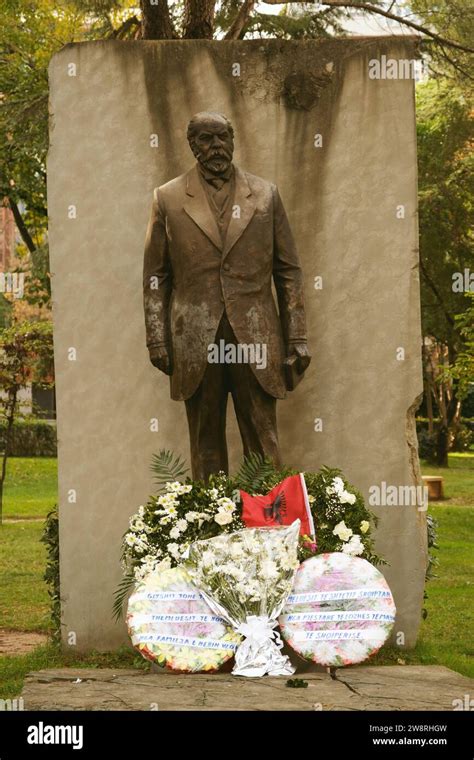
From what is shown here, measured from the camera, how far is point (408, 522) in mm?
8312

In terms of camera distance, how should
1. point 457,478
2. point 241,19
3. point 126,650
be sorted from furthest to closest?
point 457,478 < point 241,19 < point 126,650

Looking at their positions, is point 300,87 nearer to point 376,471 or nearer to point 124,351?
point 124,351

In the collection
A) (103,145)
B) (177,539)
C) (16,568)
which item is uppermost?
(103,145)

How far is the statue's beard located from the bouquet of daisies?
2139 millimetres

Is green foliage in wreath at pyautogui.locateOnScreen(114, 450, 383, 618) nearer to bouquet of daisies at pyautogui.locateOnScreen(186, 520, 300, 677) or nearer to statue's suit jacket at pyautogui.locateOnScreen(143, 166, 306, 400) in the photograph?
bouquet of daisies at pyautogui.locateOnScreen(186, 520, 300, 677)

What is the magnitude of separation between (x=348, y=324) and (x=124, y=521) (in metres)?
2.05

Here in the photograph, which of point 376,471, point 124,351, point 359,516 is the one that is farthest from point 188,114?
point 359,516

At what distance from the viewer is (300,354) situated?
266 inches

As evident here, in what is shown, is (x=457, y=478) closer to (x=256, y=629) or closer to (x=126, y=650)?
(x=126, y=650)

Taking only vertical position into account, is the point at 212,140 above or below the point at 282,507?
above

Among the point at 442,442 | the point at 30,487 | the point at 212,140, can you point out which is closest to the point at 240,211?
the point at 212,140

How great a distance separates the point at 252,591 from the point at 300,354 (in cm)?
162

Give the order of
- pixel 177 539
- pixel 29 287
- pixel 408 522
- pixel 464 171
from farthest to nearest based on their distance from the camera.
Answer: pixel 464 171
pixel 29 287
pixel 408 522
pixel 177 539

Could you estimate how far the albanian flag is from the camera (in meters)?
5.98
